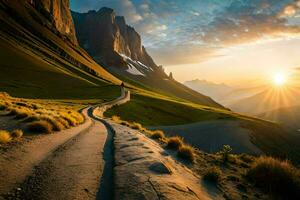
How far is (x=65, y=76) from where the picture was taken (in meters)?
106

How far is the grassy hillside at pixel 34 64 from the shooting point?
270ft

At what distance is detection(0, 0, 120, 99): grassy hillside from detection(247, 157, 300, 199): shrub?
64.9 m

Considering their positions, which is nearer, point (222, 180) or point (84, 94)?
point (222, 180)

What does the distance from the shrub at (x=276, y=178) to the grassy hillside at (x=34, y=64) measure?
6491cm

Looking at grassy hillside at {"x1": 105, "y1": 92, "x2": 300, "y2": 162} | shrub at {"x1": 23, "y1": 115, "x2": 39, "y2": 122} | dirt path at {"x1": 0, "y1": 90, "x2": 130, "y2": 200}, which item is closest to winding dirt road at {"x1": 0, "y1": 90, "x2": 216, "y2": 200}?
dirt path at {"x1": 0, "y1": 90, "x2": 130, "y2": 200}

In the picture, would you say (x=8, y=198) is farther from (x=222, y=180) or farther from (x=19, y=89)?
(x=19, y=89)

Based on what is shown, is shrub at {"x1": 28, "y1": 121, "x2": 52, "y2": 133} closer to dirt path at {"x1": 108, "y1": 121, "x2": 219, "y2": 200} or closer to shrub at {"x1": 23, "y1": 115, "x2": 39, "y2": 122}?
A: shrub at {"x1": 23, "y1": 115, "x2": 39, "y2": 122}

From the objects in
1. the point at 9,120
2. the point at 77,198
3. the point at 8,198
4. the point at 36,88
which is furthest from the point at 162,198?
the point at 36,88

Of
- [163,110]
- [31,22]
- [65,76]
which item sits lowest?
[163,110]

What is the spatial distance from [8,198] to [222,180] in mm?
9237

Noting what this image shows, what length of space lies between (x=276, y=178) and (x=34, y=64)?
356 ft

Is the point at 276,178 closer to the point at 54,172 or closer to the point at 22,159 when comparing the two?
the point at 54,172

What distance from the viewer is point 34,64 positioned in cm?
10469

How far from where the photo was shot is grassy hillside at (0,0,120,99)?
82188 millimetres
